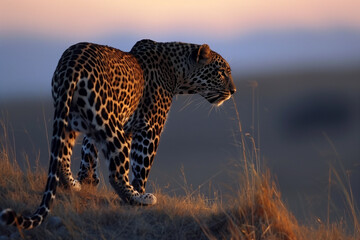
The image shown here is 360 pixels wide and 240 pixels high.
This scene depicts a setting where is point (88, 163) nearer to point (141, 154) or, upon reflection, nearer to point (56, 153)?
point (141, 154)

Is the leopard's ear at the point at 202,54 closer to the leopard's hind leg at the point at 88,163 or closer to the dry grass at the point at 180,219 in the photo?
the leopard's hind leg at the point at 88,163

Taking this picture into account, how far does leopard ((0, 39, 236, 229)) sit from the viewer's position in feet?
22.3

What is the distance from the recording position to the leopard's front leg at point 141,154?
27.1ft

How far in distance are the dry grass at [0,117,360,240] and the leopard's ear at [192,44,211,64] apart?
7.91 feet

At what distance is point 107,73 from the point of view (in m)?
7.40

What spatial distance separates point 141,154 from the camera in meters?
8.27

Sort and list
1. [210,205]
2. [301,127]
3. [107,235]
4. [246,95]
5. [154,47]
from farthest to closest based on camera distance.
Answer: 1. [246,95]
2. [301,127]
3. [154,47]
4. [210,205]
5. [107,235]

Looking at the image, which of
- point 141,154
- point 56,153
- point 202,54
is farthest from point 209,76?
point 56,153

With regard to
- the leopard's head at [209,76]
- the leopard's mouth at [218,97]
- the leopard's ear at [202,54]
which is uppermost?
the leopard's ear at [202,54]

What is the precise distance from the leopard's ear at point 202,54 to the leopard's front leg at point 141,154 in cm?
142

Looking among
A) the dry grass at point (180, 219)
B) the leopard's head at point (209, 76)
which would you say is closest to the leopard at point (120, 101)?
the leopard's head at point (209, 76)

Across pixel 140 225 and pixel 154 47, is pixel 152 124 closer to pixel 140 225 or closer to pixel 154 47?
pixel 154 47

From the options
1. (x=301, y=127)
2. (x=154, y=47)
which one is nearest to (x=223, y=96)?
(x=154, y=47)

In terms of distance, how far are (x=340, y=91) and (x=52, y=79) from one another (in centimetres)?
→ 4228
